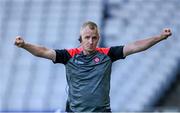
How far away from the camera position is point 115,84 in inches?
389

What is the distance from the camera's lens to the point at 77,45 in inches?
402

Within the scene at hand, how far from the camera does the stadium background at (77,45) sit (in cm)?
988

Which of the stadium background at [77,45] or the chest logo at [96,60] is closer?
the chest logo at [96,60]

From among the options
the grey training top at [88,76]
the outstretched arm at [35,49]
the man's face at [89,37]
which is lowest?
the grey training top at [88,76]

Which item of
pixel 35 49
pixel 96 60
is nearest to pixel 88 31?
pixel 96 60

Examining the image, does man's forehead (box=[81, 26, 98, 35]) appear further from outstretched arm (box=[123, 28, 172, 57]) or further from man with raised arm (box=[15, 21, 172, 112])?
outstretched arm (box=[123, 28, 172, 57])

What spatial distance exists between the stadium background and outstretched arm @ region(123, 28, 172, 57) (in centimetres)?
509

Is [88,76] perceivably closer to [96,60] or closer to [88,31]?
[96,60]

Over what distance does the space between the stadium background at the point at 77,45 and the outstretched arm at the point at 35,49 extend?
5.12 metres

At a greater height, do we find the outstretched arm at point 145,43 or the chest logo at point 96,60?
the outstretched arm at point 145,43

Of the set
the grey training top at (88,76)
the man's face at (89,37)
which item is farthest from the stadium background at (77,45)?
the man's face at (89,37)

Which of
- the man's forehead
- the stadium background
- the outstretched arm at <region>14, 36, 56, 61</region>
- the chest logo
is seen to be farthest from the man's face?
the stadium background

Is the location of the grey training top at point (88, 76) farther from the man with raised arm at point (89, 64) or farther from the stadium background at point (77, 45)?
the stadium background at point (77, 45)

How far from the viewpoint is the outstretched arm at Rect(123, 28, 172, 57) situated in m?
4.36
